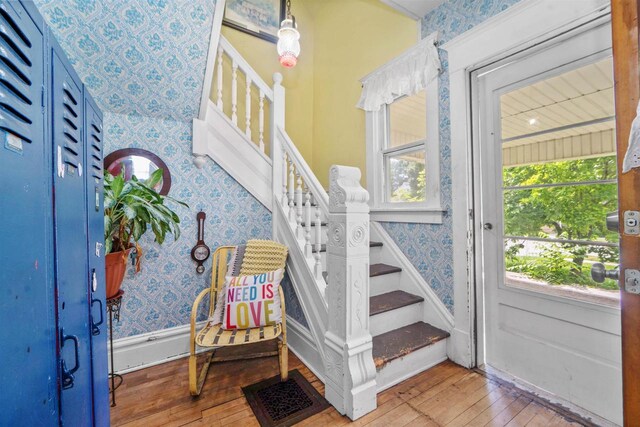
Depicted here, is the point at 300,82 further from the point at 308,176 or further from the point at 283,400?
the point at 283,400

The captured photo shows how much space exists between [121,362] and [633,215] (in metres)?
2.79

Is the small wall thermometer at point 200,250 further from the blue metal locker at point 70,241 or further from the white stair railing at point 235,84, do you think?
the blue metal locker at point 70,241

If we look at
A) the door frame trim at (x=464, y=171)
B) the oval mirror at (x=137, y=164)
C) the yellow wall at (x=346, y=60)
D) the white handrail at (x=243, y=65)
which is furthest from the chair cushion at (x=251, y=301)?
the white handrail at (x=243, y=65)

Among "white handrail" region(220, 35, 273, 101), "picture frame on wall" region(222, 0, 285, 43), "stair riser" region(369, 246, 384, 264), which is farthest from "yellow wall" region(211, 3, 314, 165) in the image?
"stair riser" region(369, 246, 384, 264)

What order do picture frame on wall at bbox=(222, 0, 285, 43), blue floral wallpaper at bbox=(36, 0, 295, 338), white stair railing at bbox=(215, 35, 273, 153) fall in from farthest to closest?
1. picture frame on wall at bbox=(222, 0, 285, 43)
2. white stair railing at bbox=(215, 35, 273, 153)
3. blue floral wallpaper at bbox=(36, 0, 295, 338)

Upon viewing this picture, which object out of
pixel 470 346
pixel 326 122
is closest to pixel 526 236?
pixel 470 346

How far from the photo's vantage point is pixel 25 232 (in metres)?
0.53

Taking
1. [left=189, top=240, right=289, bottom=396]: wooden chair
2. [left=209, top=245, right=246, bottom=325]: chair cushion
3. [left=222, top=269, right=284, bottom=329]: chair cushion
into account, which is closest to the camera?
[left=189, top=240, right=289, bottom=396]: wooden chair

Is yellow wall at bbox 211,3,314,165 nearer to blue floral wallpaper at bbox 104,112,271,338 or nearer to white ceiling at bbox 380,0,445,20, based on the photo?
blue floral wallpaper at bbox 104,112,271,338

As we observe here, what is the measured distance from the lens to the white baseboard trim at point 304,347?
5.95ft

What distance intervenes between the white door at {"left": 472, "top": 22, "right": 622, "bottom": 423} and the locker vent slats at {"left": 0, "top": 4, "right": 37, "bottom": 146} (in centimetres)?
209

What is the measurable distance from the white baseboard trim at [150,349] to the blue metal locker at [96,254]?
32.2 inches

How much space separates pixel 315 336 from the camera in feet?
5.86

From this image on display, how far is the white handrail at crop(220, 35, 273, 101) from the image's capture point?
224cm
